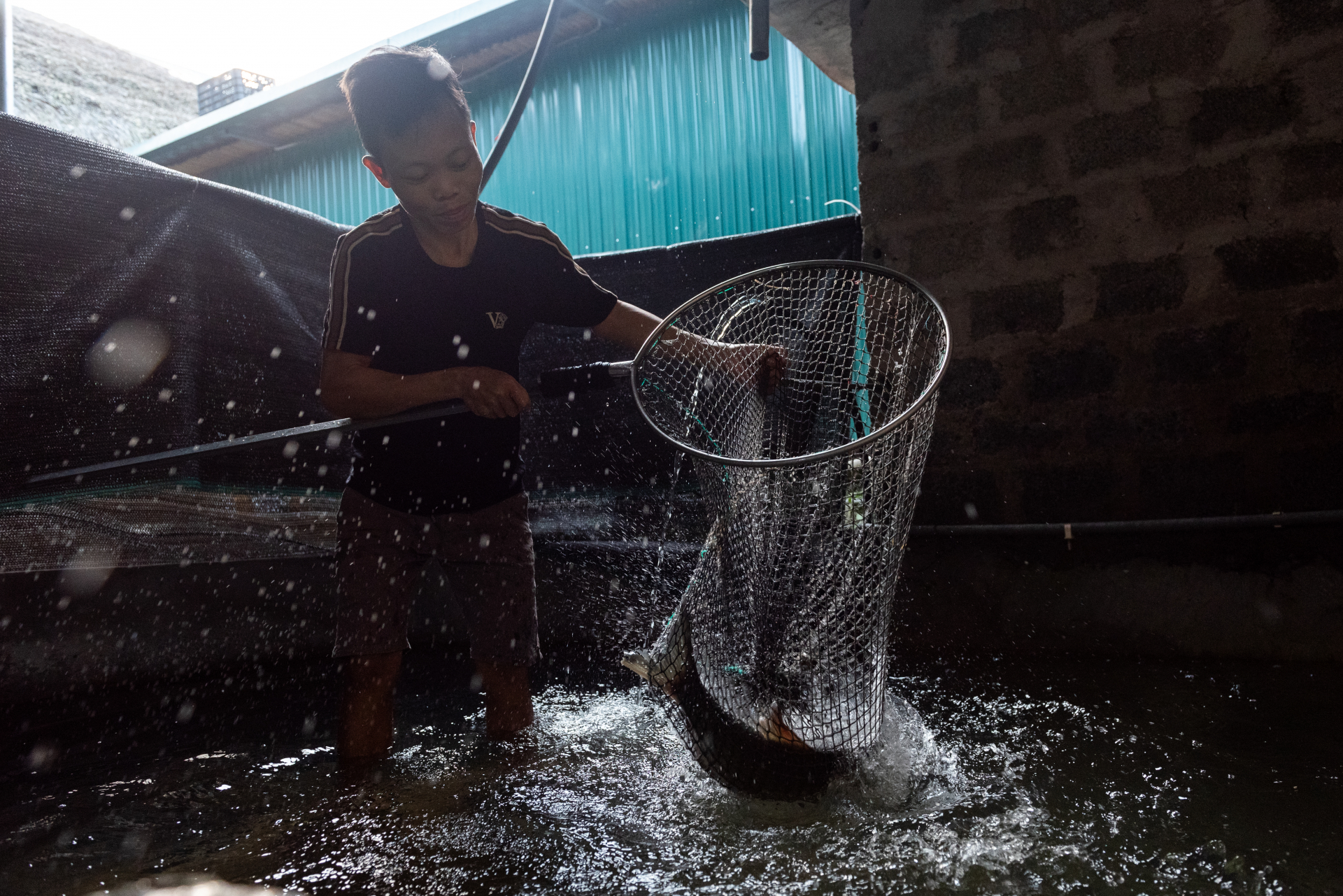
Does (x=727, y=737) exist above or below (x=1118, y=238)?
below

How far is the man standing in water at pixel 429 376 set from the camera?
5.90 ft

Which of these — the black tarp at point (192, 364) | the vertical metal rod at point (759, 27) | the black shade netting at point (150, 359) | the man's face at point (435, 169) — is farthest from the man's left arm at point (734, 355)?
the black shade netting at point (150, 359)

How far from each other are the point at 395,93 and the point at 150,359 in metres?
1.60

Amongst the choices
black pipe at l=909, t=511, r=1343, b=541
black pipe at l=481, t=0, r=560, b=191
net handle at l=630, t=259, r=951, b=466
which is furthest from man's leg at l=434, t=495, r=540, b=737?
black pipe at l=481, t=0, r=560, b=191

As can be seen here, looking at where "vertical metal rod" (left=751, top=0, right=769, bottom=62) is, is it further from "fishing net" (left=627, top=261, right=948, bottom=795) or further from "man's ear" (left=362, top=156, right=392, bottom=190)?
"man's ear" (left=362, top=156, right=392, bottom=190)

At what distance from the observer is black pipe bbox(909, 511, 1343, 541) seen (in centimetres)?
230

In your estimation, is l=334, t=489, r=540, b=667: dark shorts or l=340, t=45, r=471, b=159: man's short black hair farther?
l=334, t=489, r=540, b=667: dark shorts

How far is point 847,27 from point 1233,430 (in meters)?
2.27

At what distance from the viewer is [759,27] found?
294 cm

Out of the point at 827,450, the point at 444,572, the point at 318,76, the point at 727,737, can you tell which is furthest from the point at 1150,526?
the point at 318,76

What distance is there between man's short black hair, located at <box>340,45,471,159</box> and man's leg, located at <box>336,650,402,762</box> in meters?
1.20

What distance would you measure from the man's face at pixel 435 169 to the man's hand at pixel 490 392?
0.40 m

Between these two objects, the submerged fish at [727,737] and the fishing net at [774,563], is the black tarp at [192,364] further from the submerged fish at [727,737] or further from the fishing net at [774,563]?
the submerged fish at [727,737]

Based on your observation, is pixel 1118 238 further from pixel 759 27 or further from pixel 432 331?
pixel 432 331
